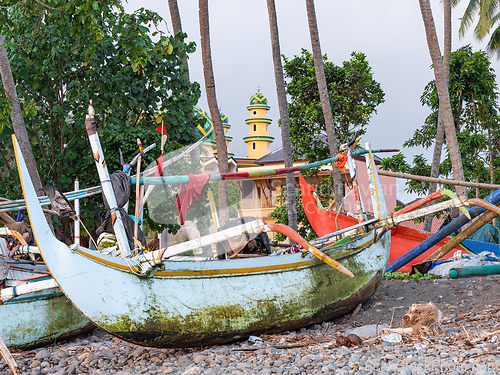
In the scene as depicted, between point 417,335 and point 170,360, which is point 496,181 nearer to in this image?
point 417,335

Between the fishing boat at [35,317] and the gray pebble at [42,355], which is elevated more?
the fishing boat at [35,317]

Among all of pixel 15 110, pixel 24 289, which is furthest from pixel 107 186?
pixel 15 110

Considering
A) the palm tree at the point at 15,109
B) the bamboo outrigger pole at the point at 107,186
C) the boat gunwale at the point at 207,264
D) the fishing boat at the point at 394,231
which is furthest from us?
the fishing boat at the point at 394,231

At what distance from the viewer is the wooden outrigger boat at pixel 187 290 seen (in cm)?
441

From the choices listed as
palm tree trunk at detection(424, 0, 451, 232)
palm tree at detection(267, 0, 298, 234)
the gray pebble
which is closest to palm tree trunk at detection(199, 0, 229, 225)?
palm tree at detection(267, 0, 298, 234)

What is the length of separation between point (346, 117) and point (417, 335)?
40.2 feet

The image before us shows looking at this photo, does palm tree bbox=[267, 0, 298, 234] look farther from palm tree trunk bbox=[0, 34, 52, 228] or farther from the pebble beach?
the pebble beach

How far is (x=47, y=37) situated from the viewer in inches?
425

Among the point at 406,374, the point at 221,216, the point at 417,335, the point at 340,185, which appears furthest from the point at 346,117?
the point at 406,374

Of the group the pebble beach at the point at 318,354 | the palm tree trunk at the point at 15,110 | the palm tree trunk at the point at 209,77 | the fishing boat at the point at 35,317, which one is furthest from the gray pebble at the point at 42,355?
the palm tree trunk at the point at 209,77

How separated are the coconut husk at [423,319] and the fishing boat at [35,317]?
3.86 meters

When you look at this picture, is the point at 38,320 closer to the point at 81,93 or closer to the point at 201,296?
the point at 201,296

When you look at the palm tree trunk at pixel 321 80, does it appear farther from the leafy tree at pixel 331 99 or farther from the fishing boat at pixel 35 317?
the fishing boat at pixel 35 317

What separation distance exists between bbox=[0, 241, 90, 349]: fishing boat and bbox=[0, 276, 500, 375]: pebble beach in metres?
0.18
